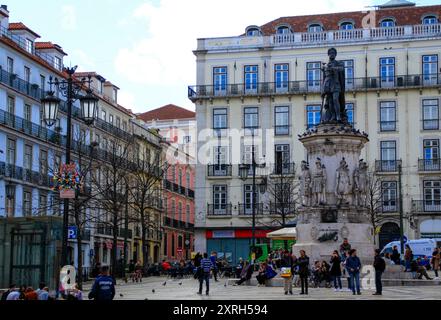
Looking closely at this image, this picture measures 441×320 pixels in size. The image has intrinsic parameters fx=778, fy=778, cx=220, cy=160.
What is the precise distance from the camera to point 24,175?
51375mm

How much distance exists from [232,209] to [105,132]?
12.8 metres

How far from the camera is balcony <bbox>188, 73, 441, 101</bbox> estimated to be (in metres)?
60.2

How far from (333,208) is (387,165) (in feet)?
113

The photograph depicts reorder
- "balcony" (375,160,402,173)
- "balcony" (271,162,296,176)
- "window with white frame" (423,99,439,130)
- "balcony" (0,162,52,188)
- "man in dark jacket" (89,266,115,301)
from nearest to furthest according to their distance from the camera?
"man in dark jacket" (89,266,115,301), "balcony" (0,162,52,188), "balcony" (375,160,402,173), "window with white frame" (423,99,439,130), "balcony" (271,162,296,176)

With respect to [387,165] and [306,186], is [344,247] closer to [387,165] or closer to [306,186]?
[306,186]

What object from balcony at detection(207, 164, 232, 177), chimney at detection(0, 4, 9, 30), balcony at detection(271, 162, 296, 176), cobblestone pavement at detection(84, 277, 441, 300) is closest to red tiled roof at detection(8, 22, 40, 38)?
chimney at detection(0, 4, 9, 30)

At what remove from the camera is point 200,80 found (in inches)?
2527

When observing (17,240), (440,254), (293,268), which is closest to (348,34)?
(440,254)

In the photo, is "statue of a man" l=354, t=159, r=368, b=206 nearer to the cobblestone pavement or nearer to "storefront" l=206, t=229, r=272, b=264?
the cobblestone pavement

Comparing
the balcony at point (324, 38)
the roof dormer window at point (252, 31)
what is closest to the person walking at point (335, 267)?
the balcony at point (324, 38)

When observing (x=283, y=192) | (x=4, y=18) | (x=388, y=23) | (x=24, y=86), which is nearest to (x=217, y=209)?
(x=283, y=192)

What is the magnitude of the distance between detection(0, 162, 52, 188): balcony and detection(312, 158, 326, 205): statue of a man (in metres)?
26.9

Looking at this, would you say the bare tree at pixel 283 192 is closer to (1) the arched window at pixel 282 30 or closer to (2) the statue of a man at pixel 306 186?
(1) the arched window at pixel 282 30
